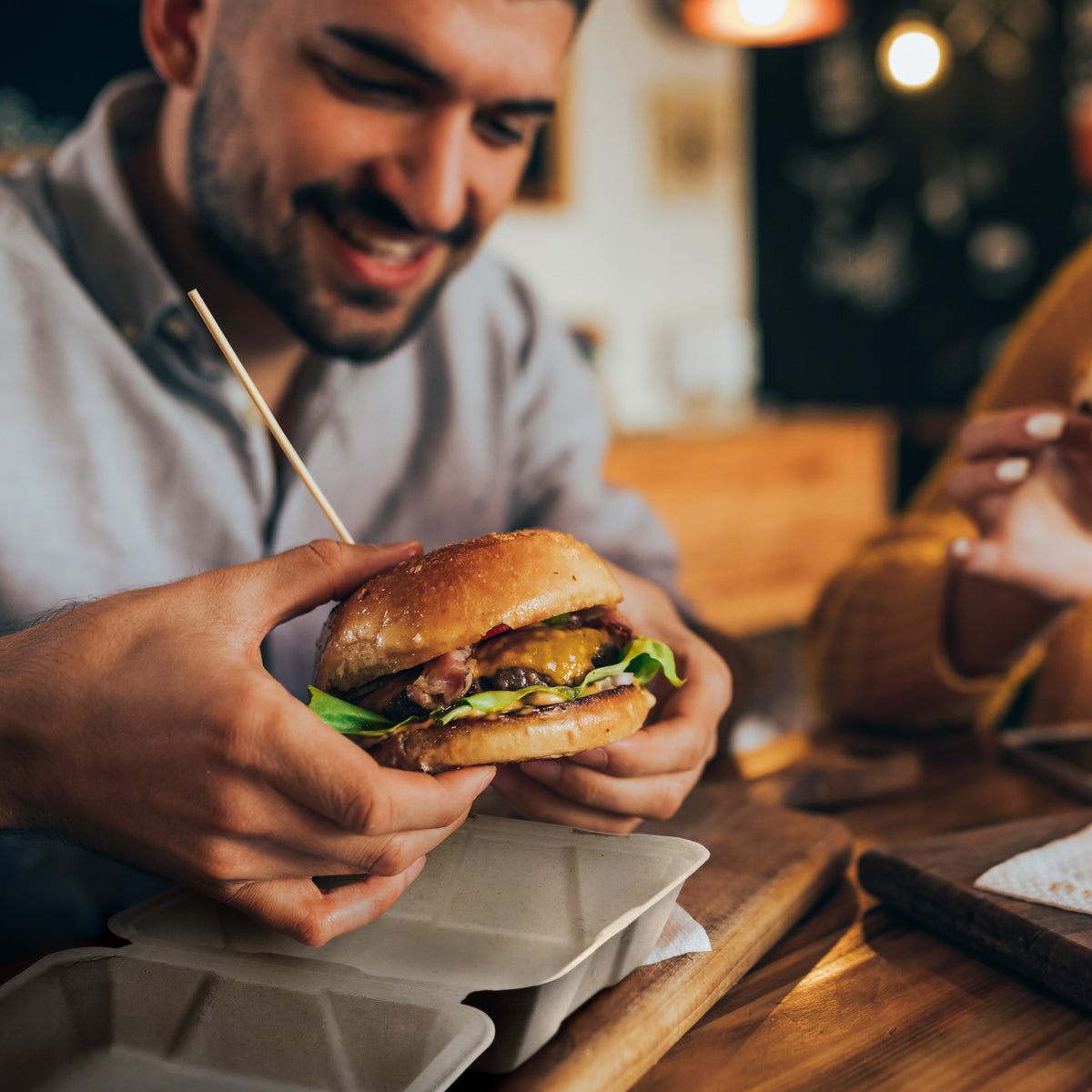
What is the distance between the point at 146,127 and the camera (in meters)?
1.83

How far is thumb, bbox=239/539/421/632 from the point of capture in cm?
83

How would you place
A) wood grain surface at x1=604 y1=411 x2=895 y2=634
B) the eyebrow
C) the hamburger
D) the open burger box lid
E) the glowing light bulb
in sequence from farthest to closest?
wood grain surface at x1=604 y1=411 x2=895 y2=634
the glowing light bulb
the eyebrow
the hamburger
the open burger box lid

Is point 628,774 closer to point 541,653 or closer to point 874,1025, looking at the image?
point 541,653

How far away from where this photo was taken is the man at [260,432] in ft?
2.57

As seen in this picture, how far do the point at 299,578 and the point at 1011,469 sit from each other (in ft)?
3.52

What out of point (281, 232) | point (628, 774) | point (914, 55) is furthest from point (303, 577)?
point (914, 55)

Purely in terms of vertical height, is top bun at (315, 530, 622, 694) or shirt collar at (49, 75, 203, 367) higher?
shirt collar at (49, 75, 203, 367)

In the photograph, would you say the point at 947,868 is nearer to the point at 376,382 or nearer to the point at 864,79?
the point at 376,382

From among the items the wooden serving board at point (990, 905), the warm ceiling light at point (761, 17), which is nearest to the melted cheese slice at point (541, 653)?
A: the wooden serving board at point (990, 905)

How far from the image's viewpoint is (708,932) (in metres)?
0.89

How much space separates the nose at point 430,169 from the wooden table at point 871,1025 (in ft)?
3.65

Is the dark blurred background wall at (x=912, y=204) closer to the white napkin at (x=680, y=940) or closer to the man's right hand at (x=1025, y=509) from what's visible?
the man's right hand at (x=1025, y=509)

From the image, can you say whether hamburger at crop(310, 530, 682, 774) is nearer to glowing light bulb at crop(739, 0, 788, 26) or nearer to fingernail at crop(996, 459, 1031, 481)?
fingernail at crop(996, 459, 1031, 481)

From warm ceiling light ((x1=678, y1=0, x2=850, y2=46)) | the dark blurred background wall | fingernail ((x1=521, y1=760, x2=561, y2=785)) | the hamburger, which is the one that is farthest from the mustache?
the dark blurred background wall
